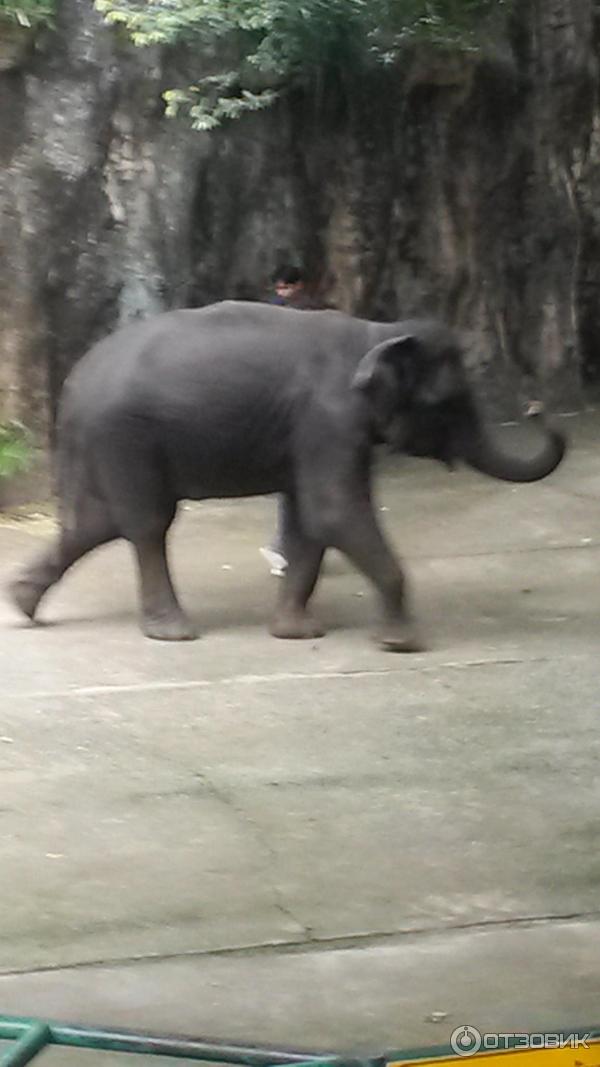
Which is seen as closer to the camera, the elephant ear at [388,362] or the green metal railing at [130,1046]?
the green metal railing at [130,1046]

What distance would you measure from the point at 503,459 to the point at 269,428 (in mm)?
1097

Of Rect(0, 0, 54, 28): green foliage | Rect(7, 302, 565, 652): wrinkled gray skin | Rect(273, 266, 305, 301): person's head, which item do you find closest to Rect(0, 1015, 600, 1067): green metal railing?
Rect(7, 302, 565, 652): wrinkled gray skin

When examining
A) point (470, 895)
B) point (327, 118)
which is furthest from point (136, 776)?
point (327, 118)

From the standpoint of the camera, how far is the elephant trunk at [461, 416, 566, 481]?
8305 mm

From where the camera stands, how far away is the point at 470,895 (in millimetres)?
5156

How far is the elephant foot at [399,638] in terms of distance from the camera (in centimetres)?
791

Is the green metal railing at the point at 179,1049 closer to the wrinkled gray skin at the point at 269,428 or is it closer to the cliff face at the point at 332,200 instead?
the wrinkled gray skin at the point at 269,428

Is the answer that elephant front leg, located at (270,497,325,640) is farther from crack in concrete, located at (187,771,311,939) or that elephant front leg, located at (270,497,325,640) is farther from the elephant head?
crack in concrete, located at (187,771,311,939)

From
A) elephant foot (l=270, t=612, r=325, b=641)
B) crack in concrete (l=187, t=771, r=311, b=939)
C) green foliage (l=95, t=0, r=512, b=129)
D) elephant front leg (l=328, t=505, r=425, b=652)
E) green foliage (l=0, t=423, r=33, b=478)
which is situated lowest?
green foliage (l=0, t=423, r=33, b=478)

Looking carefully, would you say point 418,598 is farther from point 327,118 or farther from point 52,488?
point 327,118

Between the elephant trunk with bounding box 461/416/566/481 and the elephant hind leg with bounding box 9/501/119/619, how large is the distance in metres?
1.64

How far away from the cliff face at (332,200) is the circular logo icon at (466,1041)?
8169 mm

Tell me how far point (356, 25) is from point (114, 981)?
8.35m

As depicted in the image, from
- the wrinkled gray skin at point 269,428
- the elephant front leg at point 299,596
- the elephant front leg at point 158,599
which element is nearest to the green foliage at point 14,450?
the wrinkled gray skin at point 269,428
